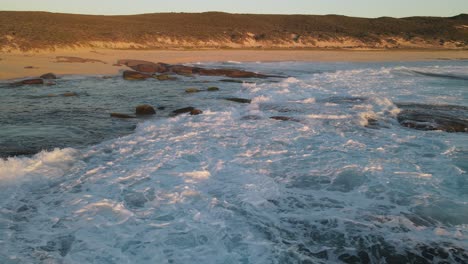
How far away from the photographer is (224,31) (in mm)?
56312

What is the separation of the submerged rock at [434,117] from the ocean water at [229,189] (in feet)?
1.23

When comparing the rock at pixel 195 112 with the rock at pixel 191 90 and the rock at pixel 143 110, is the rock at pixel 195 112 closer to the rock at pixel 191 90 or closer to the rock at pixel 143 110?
the rock at pixel 143 110

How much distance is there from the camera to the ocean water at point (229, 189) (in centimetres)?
439

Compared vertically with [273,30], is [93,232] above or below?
below

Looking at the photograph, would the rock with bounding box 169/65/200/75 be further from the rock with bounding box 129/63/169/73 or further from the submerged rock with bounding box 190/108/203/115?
the submerged rock with bounding box 190/108/203/115

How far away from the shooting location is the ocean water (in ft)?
14.4

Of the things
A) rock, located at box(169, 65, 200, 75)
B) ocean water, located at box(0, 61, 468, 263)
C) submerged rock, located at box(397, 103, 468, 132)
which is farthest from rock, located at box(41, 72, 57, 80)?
submerged rock, located at box(397, 103, 468, 132)

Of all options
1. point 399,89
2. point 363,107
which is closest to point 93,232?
point 363,107

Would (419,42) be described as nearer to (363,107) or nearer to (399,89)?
(399,89)

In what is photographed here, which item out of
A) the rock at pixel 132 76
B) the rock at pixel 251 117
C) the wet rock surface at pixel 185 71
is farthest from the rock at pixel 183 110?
the wet rock surface at pixel 185 71

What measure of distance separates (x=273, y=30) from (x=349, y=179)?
59328 mm

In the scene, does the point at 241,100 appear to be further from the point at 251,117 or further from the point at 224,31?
the point at 224,31

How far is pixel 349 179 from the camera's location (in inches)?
260

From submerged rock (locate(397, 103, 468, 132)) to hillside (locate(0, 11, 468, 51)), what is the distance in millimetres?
27156
